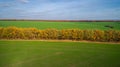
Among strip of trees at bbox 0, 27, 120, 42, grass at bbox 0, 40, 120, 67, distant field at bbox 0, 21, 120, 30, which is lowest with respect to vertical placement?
grass at bbox 0, 40, 120, 67

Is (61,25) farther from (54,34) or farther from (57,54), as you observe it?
(57,54)

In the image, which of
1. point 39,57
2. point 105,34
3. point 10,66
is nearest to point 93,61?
point 105,34

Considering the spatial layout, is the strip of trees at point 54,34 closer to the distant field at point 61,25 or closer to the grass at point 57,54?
the distant field at point 61,25

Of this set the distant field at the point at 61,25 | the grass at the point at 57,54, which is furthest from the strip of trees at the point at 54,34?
the grass at the point at 57,54

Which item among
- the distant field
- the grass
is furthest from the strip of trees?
the grass

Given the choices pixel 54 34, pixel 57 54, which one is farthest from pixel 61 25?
pixel 57 54

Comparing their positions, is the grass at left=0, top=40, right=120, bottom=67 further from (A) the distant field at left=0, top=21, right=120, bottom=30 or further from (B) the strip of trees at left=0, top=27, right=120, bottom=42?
(A) the distant field at left=0, top=21, right=120, bottom=30
